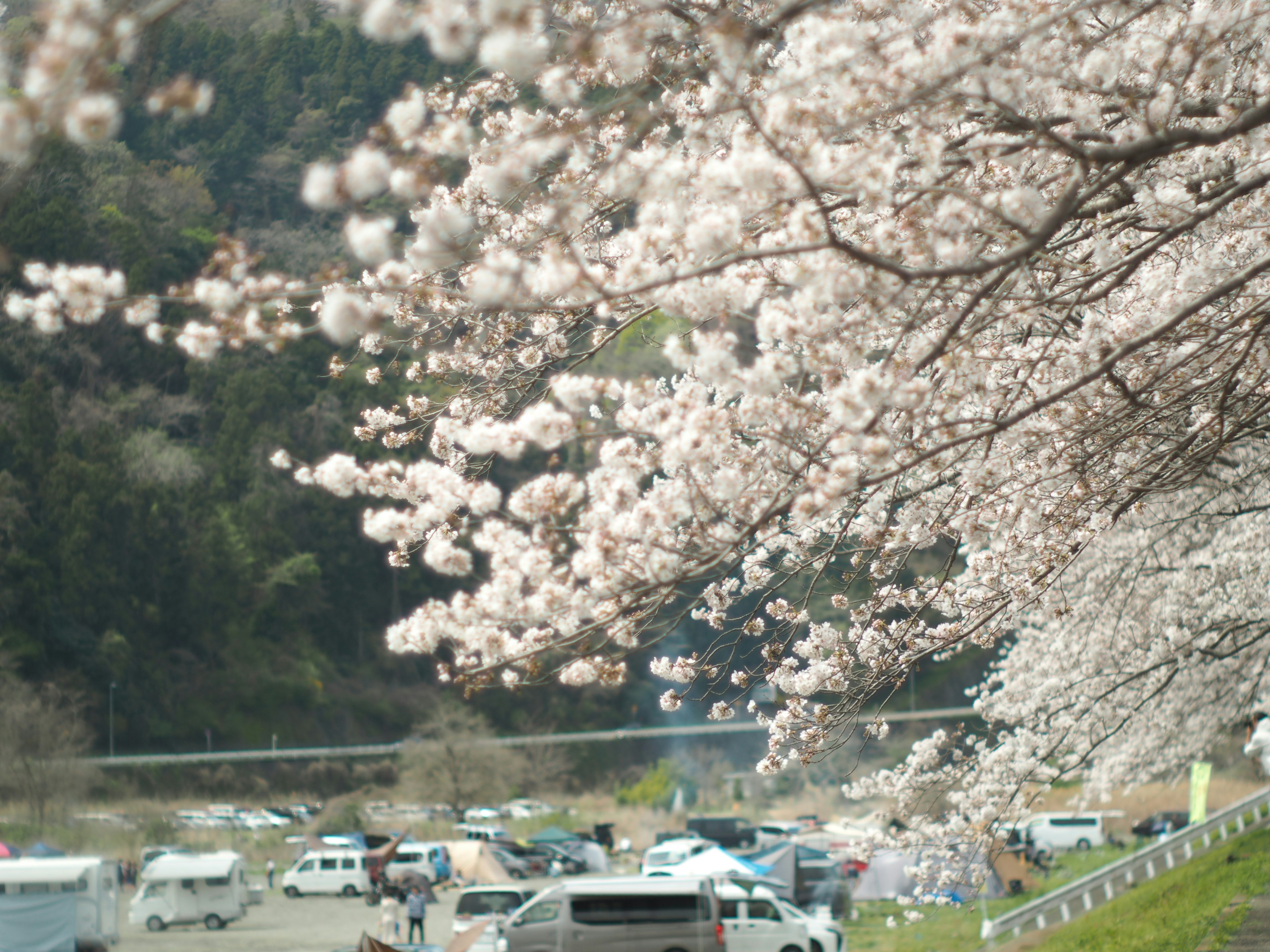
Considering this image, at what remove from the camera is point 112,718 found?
128 feet

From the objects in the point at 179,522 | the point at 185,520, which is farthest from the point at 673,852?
the point at 185,520

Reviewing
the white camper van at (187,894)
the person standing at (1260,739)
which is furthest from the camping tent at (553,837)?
the person standing at (1260,739)

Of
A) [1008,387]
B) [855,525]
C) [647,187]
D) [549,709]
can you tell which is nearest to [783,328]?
[647,187]

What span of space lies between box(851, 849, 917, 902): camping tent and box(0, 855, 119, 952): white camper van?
10.9m

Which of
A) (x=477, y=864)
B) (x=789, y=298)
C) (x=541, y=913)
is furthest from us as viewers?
(x=477, y=864)

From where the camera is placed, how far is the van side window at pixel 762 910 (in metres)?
13.5

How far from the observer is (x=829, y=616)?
44375 millimetres

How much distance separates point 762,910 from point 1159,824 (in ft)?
58.9

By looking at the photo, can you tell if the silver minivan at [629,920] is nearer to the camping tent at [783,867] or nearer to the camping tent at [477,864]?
the camping tent at [783,867]

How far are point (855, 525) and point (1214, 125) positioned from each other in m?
2.07

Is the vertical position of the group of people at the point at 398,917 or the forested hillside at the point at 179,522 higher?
the forested hillside at the point at 179,522

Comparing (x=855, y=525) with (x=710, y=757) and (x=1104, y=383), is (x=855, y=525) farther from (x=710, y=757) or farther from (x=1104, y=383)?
(x=710, y=757)

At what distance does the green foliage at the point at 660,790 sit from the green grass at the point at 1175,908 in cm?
2591

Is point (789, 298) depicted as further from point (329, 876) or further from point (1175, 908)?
point (329, 876)
